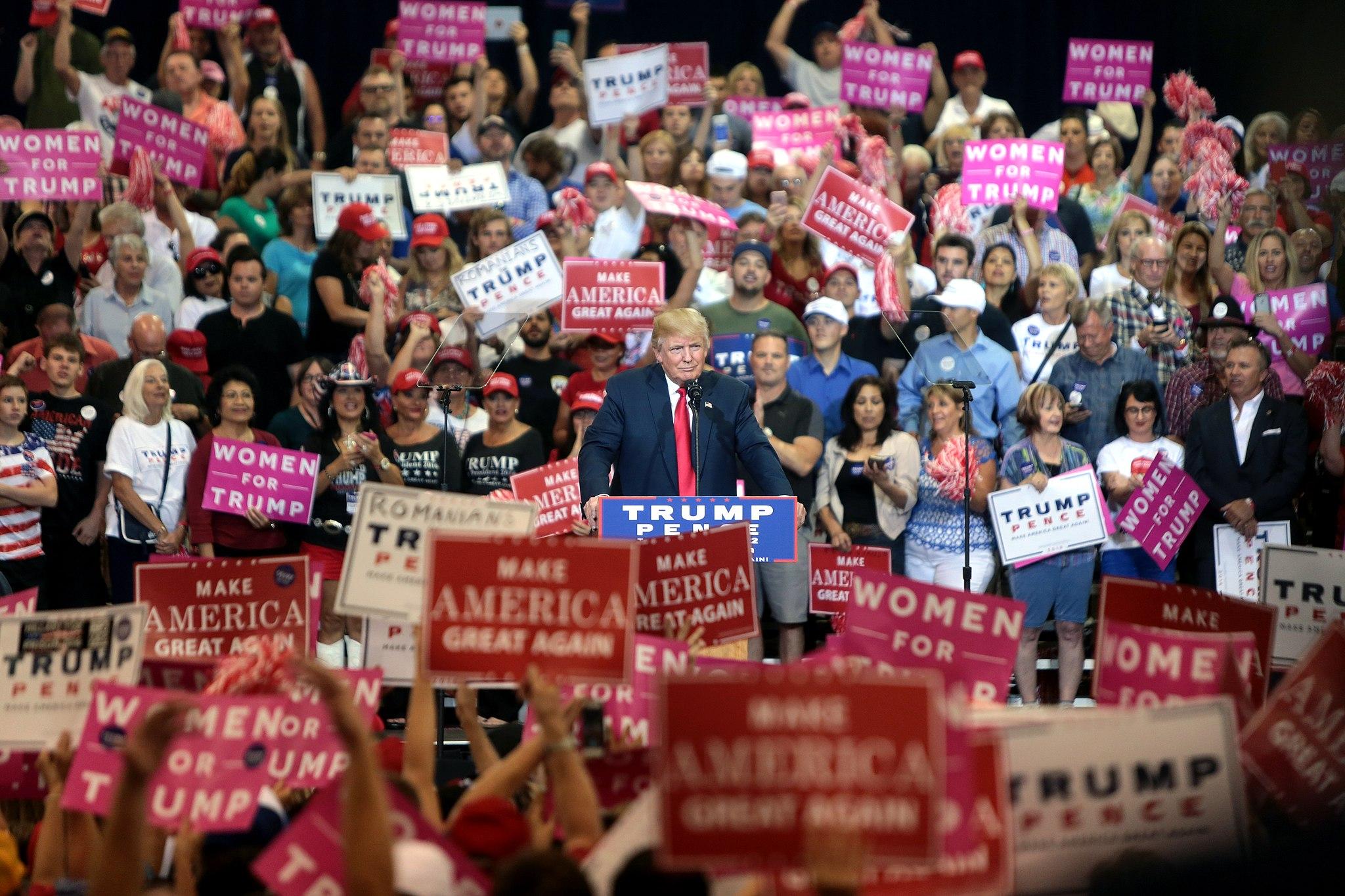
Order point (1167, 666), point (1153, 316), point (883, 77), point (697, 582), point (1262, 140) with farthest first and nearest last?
1. point (883, 77)
2. point (1262, 140)
3. point (1153, 316)
4. point (697, 582)
5. point (1167, 666)

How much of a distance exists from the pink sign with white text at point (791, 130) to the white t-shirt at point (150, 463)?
512cm

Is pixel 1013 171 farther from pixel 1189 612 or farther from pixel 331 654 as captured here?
pixel 1189 612

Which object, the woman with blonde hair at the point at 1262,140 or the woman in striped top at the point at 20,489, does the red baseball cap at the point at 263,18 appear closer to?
the woman in striped top at the point at 20,489

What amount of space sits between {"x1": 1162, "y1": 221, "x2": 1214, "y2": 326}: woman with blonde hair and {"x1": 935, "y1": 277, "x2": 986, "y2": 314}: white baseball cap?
1.25 meters

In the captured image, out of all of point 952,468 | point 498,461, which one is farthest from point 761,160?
point 498,461

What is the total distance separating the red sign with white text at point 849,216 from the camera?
9844 millimetres

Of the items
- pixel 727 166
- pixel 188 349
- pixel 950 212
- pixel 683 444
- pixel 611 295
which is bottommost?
pixel 683 444

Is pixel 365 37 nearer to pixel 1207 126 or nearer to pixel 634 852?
pixel 1207 126

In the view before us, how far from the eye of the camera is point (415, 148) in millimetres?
11805

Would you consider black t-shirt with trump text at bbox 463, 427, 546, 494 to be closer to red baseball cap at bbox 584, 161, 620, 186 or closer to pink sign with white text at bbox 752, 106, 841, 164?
red baseball cap at bbox 584, 161, 620, 186

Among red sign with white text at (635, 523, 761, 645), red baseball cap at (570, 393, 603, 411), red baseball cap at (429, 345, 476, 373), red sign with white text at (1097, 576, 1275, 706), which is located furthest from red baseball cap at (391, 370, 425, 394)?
red sign with white text at (1097, 576, 1275, 706)

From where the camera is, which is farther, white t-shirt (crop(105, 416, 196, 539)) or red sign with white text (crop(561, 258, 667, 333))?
red sign with white text (crop(561, 258, 667, 333))

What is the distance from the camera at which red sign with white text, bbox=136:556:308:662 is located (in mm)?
6027

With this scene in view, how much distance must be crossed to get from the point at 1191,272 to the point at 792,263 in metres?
2.31
